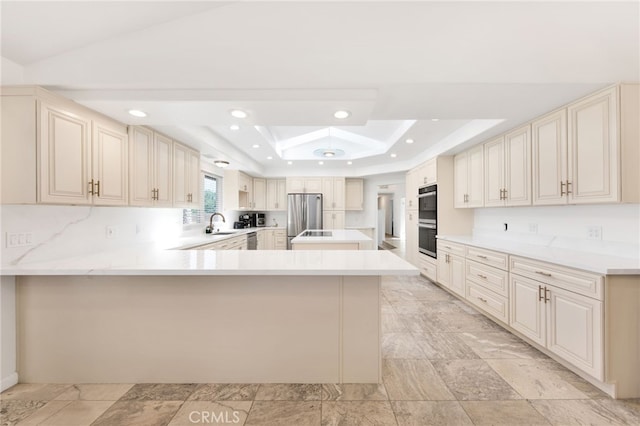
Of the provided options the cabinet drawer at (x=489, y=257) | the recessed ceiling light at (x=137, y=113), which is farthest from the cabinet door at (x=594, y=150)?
the recessed ceiling light at (x=137, y=113)

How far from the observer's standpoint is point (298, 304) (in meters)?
1.85

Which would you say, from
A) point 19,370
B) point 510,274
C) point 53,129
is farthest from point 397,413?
point 53,129

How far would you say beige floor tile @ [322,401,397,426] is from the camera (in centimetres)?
152

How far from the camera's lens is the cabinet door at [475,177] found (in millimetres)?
3584

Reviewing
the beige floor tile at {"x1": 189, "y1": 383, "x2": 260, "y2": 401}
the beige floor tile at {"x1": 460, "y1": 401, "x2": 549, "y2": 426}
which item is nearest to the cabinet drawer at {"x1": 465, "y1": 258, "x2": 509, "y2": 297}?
the beige floor tile at {"x1": 460, "y1": 401, "x2": 549, "y2": 426}

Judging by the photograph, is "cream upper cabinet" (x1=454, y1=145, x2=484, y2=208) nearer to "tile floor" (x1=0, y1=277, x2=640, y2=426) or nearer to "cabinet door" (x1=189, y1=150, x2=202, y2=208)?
"tile floor" (x1=0, y1=277, x2=640, y2=426)

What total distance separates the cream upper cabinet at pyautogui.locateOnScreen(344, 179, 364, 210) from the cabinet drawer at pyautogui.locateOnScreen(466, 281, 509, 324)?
162 inches

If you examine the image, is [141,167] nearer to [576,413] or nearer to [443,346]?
[443,346]

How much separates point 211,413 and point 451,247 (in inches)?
140

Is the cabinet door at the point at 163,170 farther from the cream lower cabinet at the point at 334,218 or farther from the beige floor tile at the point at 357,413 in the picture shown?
the cream lower cabinet at the point at 334,218

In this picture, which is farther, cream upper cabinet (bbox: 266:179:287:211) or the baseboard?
cream upper cabinet (bbox: 266:179:287:211)

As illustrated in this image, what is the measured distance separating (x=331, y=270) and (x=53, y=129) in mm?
2269

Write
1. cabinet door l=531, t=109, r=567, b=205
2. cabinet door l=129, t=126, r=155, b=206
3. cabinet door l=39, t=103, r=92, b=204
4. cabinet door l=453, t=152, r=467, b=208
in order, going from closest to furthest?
cabinet door l=39, t=103, r=92, b=204 → cabinet door l=531, t=109, r=567, b=205 → cabinet door l=129, t=126, r=155, b=206 → cabinet door l=453, t=152, r=467, b=208
